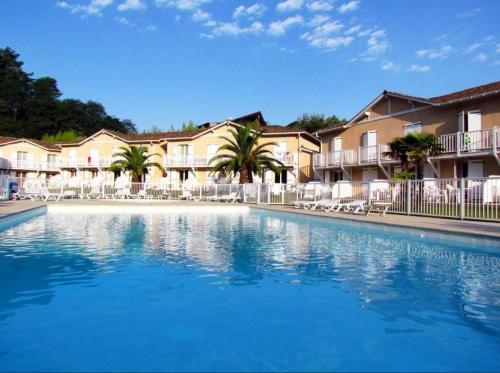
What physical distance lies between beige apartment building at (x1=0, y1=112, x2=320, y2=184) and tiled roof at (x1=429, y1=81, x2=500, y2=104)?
1244 centimetres

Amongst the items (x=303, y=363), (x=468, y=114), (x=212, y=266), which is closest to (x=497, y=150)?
(x=468, y=114)

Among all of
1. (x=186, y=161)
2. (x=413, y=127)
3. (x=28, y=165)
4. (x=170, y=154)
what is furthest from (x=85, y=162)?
(x=413, y=127)

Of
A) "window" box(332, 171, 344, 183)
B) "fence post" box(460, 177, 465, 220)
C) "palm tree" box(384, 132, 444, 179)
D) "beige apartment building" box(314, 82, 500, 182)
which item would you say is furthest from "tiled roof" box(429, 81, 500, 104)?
"fence post" box(460, 177, 465, 220)

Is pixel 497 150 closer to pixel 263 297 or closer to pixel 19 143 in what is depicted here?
pixel 263 297

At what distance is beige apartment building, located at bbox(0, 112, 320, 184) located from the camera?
35.4 metres

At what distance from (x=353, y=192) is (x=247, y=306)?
44.4 feet

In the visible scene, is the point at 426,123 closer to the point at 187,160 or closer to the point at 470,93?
the point at 470,93

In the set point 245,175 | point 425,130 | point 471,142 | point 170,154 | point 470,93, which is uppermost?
point 470,93

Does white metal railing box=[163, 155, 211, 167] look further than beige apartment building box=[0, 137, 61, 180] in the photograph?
No

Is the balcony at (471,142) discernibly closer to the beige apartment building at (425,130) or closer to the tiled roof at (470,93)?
Result: the beige apartment building at (425,130)

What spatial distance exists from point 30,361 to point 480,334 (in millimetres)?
4183

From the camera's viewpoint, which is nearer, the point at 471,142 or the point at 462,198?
the point at 462,198

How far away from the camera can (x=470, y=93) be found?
2173cm

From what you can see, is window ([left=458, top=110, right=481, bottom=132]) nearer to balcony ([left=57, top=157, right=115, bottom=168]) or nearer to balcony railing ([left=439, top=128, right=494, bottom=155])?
balcony railing ([left=439, top=128, right=494, bottom=155])
